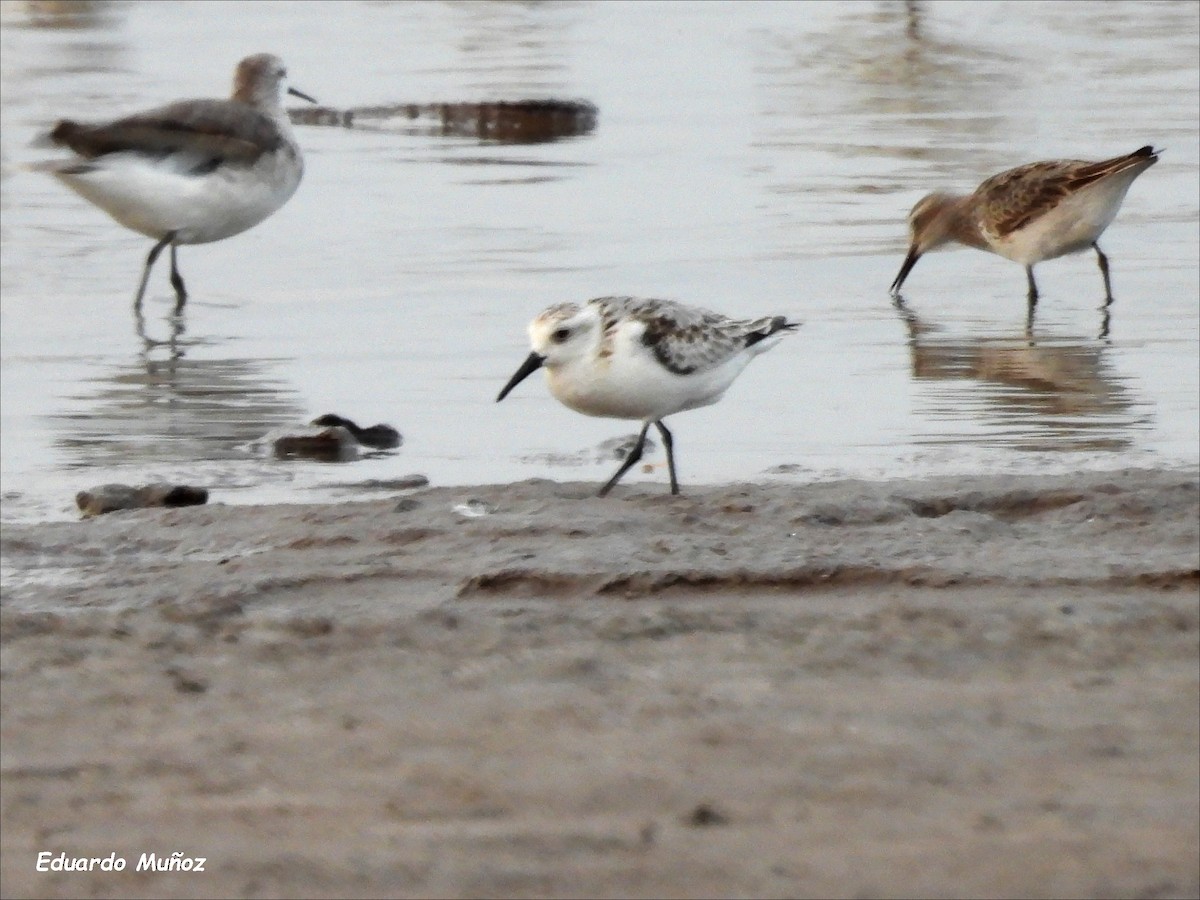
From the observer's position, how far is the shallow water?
23.4 feet

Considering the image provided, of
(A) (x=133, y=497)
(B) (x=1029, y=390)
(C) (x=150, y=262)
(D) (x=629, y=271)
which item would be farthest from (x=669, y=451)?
(C) (x=150, y=262)

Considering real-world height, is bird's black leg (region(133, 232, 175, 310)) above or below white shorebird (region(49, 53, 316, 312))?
below

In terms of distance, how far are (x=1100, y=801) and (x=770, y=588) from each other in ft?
4.88

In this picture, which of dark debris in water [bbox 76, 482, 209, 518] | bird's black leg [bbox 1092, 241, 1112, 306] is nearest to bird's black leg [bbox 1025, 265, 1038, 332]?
bird's black leg [bbox 1092, 241, 1112, 306]

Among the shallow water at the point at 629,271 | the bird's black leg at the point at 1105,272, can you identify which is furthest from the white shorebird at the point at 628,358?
the bird's black leg at the point at 1105,272

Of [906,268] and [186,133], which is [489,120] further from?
[906,268]

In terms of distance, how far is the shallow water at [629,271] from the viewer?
23.4 feet

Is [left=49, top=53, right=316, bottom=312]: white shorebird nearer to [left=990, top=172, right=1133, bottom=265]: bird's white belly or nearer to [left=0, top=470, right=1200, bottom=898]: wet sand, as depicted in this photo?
[left=990, top=172, right=1133, bottom=265]: bird's white belly

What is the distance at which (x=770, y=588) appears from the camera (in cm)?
482

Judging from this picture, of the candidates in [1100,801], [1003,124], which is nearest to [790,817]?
[1100,801]

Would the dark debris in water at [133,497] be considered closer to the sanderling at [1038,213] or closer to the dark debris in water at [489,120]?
the sanderling at [1038,213]

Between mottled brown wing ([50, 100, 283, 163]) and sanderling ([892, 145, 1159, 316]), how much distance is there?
3.08 meters

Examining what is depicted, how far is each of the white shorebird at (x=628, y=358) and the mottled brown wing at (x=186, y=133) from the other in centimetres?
414

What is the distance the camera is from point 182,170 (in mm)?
10047
